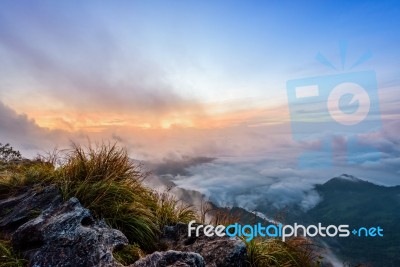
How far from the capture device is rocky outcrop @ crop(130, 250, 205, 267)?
4.60 meters

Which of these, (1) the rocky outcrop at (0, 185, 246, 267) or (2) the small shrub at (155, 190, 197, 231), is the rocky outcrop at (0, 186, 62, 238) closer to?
(1) the rocky outcrop at (0, 185, 246, 267)

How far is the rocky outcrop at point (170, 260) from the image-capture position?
15.1 ft

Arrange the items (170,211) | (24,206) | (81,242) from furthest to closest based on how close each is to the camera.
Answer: (170,211), (24,206), (81,242)

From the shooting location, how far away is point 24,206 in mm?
7023

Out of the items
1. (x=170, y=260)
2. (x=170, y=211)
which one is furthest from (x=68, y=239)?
(x=170, y=211)

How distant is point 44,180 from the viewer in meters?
8.03

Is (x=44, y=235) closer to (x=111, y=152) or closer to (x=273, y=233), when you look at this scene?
(x=111, y=152)

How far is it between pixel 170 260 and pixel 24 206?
3.91 metres

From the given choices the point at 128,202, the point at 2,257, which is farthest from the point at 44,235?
the point at 128,202

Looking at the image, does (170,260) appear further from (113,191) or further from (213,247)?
(113,191)

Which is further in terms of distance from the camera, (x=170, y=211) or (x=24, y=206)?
A: (x=170, y=211)


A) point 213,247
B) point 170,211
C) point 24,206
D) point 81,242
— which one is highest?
point 24,206

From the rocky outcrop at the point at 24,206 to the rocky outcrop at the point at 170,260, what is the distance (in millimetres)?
2772

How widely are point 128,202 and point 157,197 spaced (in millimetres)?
1224
